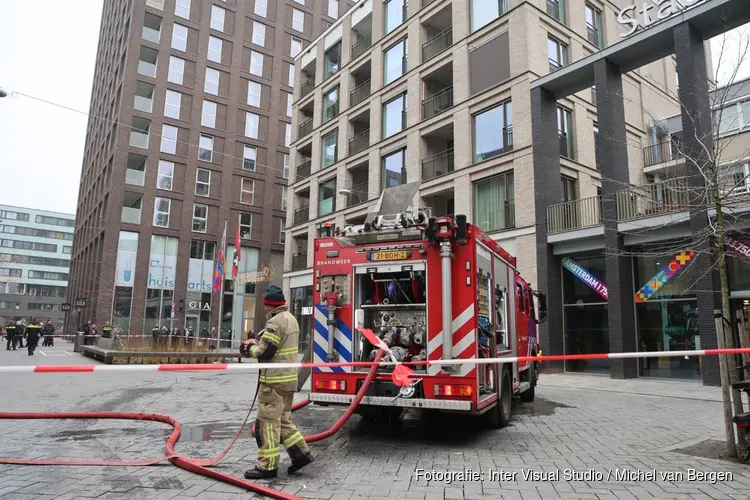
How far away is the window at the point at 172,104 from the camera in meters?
38.8

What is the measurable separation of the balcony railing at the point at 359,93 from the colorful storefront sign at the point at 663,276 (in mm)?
17651

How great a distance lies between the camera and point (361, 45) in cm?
2944

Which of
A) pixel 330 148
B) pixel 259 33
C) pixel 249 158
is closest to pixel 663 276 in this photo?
pixel 330 148

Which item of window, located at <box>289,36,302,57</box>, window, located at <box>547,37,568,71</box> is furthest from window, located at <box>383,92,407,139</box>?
window, located at <box>289,36,302,57</box>

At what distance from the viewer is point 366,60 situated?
2817cm

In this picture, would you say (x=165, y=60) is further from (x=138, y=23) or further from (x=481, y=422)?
(x=481, y=422)

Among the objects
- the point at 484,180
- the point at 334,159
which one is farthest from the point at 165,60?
the point at 484,180

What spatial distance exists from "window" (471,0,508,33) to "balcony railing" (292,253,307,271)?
53.8ft

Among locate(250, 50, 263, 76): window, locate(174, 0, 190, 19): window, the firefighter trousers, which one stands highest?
locate(174, 0, 190, 19): window

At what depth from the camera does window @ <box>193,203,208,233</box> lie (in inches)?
1533

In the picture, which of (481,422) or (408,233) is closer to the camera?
(408,233)

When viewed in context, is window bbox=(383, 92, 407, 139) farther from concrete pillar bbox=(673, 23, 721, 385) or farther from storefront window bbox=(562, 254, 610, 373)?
concrete pillar bbox=(673, 23, 721, 385)

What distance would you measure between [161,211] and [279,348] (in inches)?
1406

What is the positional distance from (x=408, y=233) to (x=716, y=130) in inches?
188
